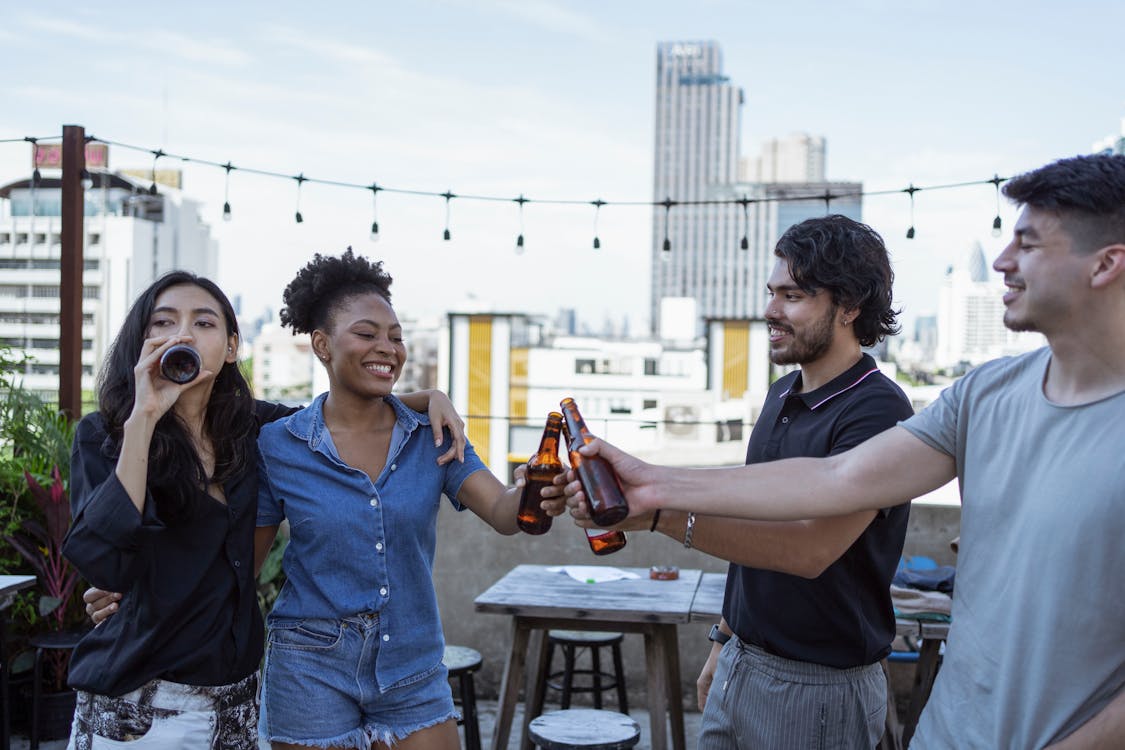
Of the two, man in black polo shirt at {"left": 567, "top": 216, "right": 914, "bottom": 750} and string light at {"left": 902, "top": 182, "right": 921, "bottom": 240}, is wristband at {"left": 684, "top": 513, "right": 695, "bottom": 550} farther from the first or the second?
string light at {"left": 902, "top": 182, "right": 921, "bottom": 240}

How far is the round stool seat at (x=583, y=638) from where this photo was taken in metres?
4.92

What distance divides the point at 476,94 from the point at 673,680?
5072 inches

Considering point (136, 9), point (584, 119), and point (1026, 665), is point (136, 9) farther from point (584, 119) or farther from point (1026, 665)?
point (1026, 665)

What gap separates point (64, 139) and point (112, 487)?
14.7 feet

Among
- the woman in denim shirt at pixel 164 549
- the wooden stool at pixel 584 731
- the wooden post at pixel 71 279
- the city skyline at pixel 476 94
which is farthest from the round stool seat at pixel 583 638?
the city skyline at pixel 476 94

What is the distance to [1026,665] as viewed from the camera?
1566 mm

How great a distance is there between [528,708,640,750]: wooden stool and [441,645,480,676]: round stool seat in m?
0.63

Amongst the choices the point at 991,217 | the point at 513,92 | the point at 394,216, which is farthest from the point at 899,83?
the point at 991,217

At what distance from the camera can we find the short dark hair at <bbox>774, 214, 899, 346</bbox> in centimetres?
243

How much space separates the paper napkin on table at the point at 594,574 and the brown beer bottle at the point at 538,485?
Result: 205 cm

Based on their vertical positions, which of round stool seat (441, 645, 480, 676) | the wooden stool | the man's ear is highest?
the man's ear

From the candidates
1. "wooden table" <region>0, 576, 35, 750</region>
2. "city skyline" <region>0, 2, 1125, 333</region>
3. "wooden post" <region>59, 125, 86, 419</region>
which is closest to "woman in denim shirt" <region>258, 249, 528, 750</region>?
"wooden table" <region>0, 576, 35, 750</region>

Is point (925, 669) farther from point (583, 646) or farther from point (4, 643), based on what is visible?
point (4, 643)

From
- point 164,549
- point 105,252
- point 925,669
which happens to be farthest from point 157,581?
point 105,252
